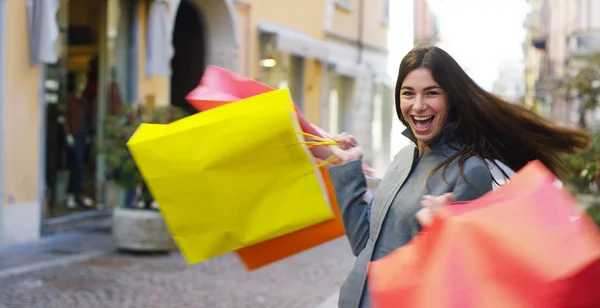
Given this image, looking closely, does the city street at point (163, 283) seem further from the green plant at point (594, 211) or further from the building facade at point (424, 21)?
the building facade at point (424, 21)

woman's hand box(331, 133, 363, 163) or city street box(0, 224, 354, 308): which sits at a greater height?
woman's hand box(331, 133, 363, 163)

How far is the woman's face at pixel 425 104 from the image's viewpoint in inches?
105

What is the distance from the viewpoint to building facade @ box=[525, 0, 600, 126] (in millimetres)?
30203

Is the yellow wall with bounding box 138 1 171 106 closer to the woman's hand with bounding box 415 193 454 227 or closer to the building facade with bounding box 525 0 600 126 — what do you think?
the building facade with bounding box 525 0 600 126

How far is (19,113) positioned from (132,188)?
1576 millimetres

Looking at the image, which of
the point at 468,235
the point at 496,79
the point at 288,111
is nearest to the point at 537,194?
the point at 468,235

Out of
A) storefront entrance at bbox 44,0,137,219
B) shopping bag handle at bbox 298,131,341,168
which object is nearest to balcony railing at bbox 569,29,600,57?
storefront entrance at bbox 44,0,137,219

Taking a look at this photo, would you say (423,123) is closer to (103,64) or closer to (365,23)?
(103,64)

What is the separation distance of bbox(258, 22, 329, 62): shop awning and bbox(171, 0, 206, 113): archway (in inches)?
54.7

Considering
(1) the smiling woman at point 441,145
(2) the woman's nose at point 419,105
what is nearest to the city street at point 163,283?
(1) the smiling woman at point 441,145

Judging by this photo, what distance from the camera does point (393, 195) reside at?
2.78m

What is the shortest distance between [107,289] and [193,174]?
4634mm

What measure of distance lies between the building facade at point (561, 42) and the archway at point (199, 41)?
753 centimetres

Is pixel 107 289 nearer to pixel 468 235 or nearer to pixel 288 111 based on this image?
pixel 288 111
